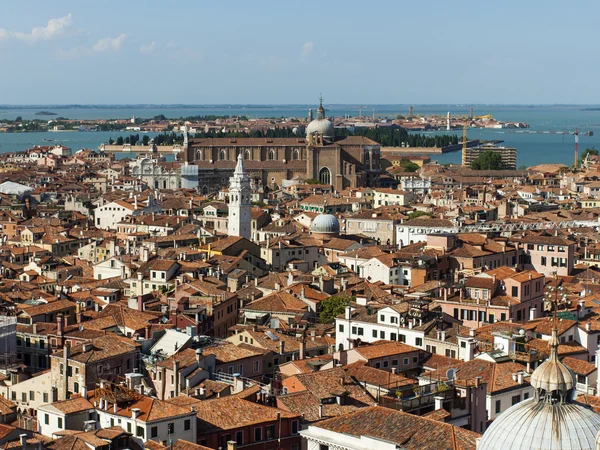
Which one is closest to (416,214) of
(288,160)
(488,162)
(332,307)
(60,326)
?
(332,307)

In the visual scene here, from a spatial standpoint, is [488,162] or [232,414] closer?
[232,414]

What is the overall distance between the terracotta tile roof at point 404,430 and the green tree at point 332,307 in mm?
8717

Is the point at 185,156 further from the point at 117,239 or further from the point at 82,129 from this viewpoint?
Result: the point at 82,129

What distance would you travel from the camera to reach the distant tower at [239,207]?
106 feet

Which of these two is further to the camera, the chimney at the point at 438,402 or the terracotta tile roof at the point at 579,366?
the terracotta tile roof at the point at 579,366

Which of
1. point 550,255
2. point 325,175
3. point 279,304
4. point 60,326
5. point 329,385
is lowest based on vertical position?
point 325,175

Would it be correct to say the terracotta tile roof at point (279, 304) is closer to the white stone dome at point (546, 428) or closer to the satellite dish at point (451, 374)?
the satellite dish at point (451, 374)

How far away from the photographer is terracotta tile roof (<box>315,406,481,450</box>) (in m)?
9.19

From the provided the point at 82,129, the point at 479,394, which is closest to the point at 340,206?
the point at 479,394

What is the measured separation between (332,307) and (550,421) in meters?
12.3

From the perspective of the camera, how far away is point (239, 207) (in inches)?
1276

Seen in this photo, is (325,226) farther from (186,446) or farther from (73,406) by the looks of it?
(186,446)

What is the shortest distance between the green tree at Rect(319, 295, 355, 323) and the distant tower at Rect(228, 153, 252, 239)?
13.1m

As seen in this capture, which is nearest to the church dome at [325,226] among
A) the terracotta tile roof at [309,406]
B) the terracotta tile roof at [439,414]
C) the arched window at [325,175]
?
the terracotta tile roof at [309,406]
